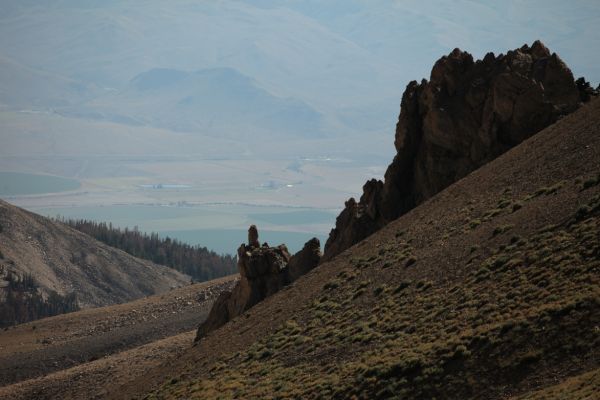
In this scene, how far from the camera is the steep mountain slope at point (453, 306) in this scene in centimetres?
2388

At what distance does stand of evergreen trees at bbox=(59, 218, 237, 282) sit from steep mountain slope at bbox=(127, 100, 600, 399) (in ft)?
281

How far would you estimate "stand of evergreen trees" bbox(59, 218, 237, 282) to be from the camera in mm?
127312

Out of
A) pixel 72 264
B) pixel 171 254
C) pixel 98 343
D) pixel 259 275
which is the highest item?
pixel 171 254

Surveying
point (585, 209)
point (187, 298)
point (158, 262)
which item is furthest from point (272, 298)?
point (158, 262)

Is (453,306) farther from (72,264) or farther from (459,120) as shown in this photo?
(72,264)

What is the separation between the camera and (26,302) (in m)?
96.6

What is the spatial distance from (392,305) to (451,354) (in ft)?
21.9

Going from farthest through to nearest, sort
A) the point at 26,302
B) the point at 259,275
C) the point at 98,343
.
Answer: the point at 26,302 < the point at 98,343 < the point at 259,275

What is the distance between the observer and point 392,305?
31.5m

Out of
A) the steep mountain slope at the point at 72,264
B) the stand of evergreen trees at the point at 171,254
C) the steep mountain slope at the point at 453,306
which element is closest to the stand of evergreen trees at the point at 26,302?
the steep mountain slope at the point at 72,264

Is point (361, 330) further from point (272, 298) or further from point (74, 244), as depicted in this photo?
point (74, 244)

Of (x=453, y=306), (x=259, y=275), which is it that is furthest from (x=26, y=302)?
(x=453, y=306)

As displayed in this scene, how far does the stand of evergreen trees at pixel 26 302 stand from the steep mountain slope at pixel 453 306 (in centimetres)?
5520

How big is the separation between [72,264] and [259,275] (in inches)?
2621
